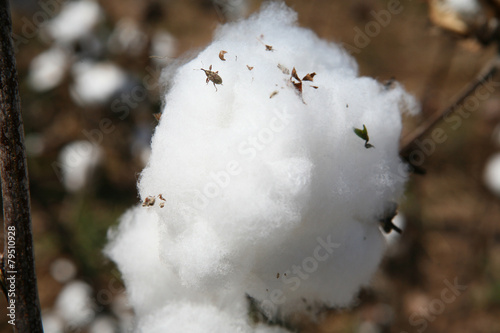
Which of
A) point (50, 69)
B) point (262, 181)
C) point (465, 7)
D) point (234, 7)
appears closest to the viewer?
point (262, 181)

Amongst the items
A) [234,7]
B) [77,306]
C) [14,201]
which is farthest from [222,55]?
[234,7]

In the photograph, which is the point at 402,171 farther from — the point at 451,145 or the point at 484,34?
the point at 451,145

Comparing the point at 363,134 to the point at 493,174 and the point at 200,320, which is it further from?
the point at 493,174

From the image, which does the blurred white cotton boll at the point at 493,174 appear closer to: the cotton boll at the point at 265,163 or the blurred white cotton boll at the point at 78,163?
the cotton boll at the point at 265,163

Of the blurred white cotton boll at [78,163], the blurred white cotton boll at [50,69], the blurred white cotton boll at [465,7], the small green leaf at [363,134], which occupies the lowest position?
the blurred white cotton boll at [78,163]

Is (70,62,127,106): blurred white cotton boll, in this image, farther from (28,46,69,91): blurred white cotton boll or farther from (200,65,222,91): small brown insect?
(200,65,222,91): small brown insect

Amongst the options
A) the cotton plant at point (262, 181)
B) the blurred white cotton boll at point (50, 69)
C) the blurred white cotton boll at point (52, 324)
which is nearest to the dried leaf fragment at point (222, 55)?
the cotton plant at point (262, 181)

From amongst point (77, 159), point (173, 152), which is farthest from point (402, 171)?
point (77, 159)
